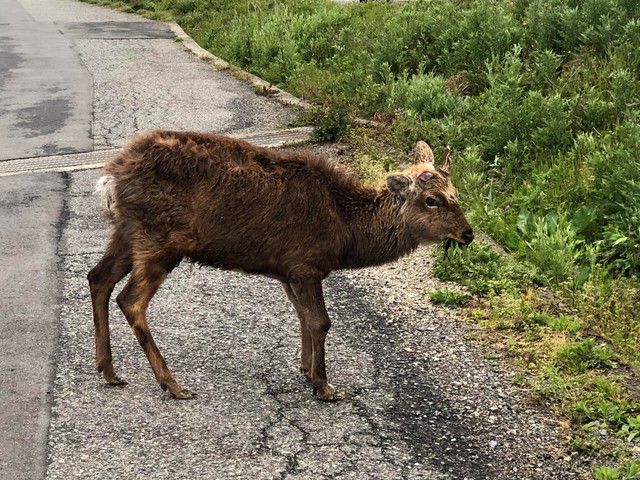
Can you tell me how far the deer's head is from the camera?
714 cm

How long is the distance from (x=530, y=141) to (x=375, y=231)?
362 cm

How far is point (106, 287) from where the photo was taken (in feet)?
22.9

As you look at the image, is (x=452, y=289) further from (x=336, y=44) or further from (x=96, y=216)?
(x=336, y=44)

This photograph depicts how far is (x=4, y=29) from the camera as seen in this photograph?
21.8 metres

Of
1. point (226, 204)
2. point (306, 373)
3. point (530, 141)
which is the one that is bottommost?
point (306, 373)

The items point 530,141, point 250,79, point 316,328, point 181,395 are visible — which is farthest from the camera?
point 250,79

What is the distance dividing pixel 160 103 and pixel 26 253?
576cm

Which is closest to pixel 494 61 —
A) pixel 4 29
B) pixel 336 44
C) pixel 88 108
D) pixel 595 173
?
pixel 595 173

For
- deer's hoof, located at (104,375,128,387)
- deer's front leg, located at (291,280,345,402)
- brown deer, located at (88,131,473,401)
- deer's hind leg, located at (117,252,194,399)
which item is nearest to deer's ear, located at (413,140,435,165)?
brown deer, located at (88,131,473,401)

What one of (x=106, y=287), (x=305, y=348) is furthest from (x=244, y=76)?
(x=305, y=348)

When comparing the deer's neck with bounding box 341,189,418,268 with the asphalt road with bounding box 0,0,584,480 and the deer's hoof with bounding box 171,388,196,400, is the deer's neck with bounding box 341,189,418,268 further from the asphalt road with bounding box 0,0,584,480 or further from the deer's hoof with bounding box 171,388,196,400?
the deer's hoof with bounding box 171,388,196,400

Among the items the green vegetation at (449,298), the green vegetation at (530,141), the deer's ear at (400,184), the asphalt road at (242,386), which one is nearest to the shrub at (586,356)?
the green vegetation at (530,141)

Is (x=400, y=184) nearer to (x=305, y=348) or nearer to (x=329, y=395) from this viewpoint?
(x=305, y=348)

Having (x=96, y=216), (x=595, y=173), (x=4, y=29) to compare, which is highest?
(x=595, y=173)
